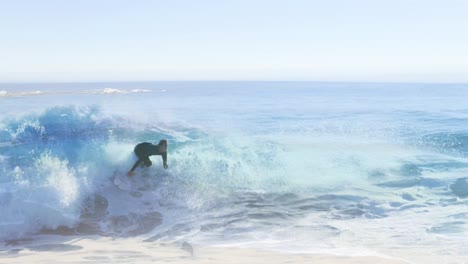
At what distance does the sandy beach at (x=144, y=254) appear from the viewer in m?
6.83

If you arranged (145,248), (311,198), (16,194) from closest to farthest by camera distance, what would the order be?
(145,248) → (16,194) → (311,198)

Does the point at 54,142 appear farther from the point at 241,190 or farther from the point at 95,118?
the point at 241,190

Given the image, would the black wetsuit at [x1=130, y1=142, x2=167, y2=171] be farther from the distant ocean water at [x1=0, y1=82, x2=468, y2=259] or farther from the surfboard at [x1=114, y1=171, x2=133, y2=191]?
the distant ocean water at [x1=0, y1=82, x2=468, y2=259]

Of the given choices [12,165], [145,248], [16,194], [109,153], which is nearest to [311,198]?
[145,248]

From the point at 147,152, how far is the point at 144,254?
4.11m

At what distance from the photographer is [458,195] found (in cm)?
1091

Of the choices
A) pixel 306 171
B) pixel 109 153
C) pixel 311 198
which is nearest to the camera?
→ pixel 311 198

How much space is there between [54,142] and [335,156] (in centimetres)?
1057

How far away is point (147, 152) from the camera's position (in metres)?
10.9

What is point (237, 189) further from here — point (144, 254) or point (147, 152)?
point (144, 254)

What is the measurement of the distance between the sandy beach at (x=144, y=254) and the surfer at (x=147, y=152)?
3200 millimetres

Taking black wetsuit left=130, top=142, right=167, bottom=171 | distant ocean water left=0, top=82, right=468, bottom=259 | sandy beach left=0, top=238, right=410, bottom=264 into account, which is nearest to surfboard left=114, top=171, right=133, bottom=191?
distant ocean water left=0, top=82, right=468, bottom=259

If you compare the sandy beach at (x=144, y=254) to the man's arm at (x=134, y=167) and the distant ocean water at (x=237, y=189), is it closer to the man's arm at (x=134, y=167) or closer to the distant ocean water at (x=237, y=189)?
the distant ocean water at (x=237, y=189)

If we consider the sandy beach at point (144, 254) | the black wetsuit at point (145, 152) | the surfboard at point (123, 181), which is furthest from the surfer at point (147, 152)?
the sandy beach at point (144, 254)
